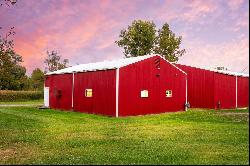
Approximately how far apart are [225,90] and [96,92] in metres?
17.4

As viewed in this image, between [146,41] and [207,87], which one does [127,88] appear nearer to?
[207,87]

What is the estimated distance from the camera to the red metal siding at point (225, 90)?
41.6 m

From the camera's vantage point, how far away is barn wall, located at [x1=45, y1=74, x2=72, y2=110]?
38216mm

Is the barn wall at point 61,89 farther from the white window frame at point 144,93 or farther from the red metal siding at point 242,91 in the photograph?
the red metal siding at point 242,91

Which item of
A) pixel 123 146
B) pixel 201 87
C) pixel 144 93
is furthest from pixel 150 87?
pixel 123 146

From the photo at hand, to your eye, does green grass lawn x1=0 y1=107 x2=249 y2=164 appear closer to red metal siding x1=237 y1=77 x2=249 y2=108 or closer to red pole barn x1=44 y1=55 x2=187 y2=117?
red pole barn x1=44 y1=55 x2=187 y2=117

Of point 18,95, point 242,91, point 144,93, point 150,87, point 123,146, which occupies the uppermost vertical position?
point 150,87

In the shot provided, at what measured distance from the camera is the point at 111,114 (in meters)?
31.2

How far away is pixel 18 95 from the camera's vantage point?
64562 millimetres

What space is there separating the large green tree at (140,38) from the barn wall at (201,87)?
35.3 m

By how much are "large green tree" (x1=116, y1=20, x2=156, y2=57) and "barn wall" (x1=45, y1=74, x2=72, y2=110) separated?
35.0 metres

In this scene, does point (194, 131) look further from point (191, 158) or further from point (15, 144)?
point (15, 144)

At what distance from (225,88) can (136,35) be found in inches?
1428

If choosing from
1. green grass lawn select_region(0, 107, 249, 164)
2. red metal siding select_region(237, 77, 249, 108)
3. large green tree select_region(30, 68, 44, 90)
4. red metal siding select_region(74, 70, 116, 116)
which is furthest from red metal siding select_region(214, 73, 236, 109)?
large green tree select_region(30, 68, 44, 90)
